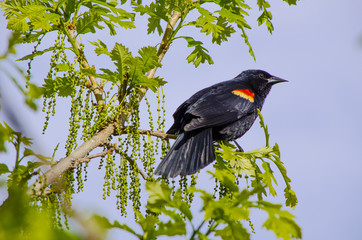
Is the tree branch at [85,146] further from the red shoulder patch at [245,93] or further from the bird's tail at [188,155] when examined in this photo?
the red shoulder patch at [245,93]

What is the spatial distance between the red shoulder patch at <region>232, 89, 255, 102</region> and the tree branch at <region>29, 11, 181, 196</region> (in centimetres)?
139

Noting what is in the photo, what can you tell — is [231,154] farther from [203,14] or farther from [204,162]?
[203,14]

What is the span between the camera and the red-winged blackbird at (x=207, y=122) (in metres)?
3.16

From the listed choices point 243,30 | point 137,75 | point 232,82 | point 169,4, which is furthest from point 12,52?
point 232,82

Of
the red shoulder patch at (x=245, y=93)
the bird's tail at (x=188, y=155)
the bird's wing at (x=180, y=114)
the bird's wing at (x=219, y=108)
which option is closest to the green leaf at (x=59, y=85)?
the bird's tail at (x=188, y=155)

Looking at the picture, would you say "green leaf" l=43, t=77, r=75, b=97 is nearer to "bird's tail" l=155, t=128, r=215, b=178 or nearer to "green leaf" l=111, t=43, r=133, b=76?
"green leaf" l=111, t=43, r=133, b=76

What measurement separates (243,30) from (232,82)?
1.39m

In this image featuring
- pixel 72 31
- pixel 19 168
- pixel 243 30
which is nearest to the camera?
pixel 19 168

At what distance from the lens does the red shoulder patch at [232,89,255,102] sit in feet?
Result: 14.7

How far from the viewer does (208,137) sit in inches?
147

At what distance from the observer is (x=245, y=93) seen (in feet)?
15.0

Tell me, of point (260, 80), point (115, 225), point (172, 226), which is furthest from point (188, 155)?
point (260, 80)

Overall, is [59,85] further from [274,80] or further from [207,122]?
[274,80]

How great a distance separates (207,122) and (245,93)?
0.94m
